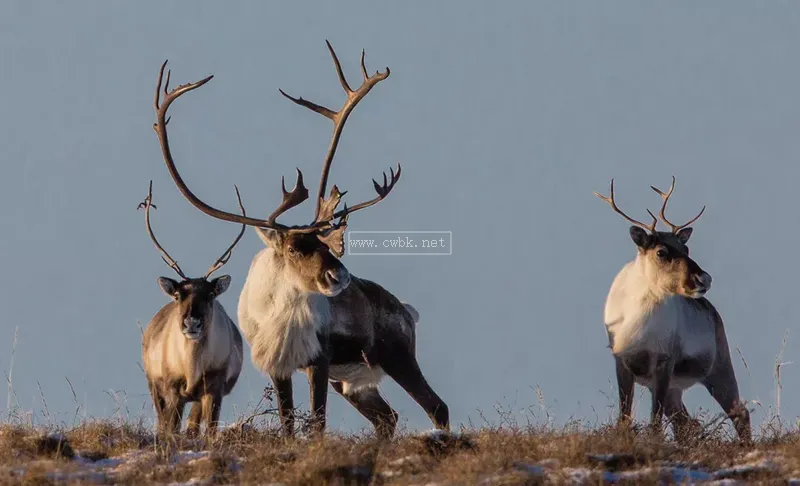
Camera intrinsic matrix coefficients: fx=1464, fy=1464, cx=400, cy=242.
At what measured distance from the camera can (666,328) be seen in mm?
13281

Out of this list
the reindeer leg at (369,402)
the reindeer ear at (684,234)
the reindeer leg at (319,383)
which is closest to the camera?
the reindeer leg at (319,383)

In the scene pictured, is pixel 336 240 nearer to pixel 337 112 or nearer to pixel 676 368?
pixel 337 112

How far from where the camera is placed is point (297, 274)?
12.5 m

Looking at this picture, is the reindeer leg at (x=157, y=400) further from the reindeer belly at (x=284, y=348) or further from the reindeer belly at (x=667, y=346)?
the reindeer belly at (x=667, y=346)

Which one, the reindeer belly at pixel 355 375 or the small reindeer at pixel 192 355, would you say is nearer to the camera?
the small reindeer at pixel 192 355

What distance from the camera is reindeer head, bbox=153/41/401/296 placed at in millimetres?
12398

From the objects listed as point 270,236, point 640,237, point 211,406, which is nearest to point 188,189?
point 270,236

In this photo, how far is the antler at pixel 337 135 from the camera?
12984 mm

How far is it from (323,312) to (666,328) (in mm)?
3137

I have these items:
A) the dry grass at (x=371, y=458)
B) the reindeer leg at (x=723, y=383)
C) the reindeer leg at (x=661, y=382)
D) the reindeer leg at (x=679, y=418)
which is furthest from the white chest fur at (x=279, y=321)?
the reindeer leg at (x=723, y=383)

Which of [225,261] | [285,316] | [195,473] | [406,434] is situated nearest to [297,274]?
[285,316]

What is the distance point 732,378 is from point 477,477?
573 centimetres

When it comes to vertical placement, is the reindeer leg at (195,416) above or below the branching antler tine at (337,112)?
below

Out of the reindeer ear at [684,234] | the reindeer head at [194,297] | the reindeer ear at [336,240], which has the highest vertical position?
the reindeer ear at [684,234]
